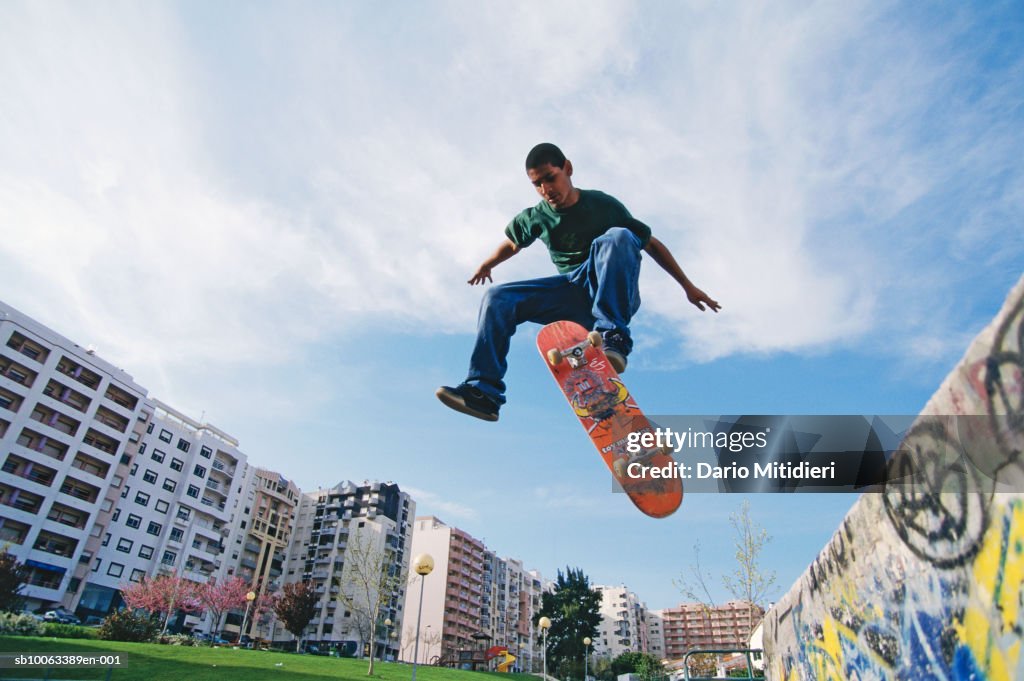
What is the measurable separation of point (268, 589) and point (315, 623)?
24.3 feet

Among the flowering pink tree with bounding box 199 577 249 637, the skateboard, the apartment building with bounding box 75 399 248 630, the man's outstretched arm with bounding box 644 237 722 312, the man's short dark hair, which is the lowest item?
the skateboard

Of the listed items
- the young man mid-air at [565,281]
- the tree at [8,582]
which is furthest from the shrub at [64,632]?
the young man mid-air at [565,281]

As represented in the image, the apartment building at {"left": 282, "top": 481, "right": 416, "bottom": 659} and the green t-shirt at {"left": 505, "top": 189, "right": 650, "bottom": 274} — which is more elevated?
the apartment building at {"left": 282, "top": 481, "right": 416, "bottom": 659}

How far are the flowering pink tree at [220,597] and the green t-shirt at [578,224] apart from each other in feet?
207

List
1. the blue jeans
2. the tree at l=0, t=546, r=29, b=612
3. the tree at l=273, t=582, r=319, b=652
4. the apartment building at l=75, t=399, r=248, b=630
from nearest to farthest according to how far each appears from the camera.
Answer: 1. the blue jeans
2. the tree at l=0, t=546, r=29, b=612
3. the apartment building at l=75, t=399, r=248, b=630
4. the tree at l=273, t=582, r=319, b=652

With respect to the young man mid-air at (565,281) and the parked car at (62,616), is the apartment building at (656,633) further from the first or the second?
the young man mid-air at (565,281)

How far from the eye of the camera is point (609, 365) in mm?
4562

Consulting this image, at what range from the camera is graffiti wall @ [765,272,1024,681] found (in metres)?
1.46

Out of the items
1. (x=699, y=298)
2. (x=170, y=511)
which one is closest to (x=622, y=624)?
(x=170, y=511)

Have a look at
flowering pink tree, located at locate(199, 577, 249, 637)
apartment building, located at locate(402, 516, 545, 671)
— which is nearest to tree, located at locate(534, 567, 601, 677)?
apartment building, located at locate(402, 516, 545, 671)

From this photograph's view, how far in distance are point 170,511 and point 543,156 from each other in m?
64.0

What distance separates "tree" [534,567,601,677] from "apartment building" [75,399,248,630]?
119 ft

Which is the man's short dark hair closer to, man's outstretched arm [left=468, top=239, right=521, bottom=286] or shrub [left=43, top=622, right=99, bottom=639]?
man's outstretched arm [left=468, top=239, right=521, bottom=286]

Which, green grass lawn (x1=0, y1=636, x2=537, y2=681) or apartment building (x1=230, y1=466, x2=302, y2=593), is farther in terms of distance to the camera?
apartment building (x1=230, y1=466, x2=302, y2=593)
